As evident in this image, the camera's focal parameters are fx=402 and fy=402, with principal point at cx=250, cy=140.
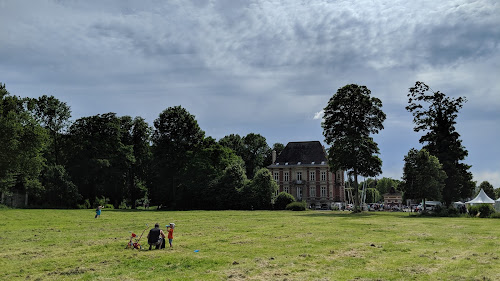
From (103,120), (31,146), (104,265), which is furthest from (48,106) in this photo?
(104,265)

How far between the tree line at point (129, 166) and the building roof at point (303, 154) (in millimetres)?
18829

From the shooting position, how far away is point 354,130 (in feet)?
195

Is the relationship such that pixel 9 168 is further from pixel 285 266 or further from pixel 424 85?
pixel 424 85

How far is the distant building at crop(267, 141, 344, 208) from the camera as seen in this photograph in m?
Result: 91.0

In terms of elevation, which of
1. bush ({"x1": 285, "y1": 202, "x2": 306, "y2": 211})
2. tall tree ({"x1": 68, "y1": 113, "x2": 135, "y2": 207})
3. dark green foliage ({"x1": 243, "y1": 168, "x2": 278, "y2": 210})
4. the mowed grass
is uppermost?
tall tree ({"x1": 68, "y1": 113, "x2": 135, "y2": 207})

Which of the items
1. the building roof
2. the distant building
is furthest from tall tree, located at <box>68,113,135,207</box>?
the building roof

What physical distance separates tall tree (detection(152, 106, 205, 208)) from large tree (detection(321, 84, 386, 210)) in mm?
27611

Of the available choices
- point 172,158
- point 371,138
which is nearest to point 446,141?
point 371,138

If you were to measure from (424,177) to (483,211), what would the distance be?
7.51 m

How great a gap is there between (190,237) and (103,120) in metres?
61.7

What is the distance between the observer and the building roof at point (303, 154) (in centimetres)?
9469

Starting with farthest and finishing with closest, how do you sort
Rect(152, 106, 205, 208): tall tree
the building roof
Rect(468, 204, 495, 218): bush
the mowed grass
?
the building roof < Rect(152, 106, 205, 208): tall tree < Rect(468, 204, 495, 218): bush < the mowed grass

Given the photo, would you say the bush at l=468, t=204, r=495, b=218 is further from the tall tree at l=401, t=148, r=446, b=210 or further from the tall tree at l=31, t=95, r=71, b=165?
the tall tree at l=31, t=95, r=71, b=165

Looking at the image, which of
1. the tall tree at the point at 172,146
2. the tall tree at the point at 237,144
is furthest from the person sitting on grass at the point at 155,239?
the tall tree at the point at 237,144
